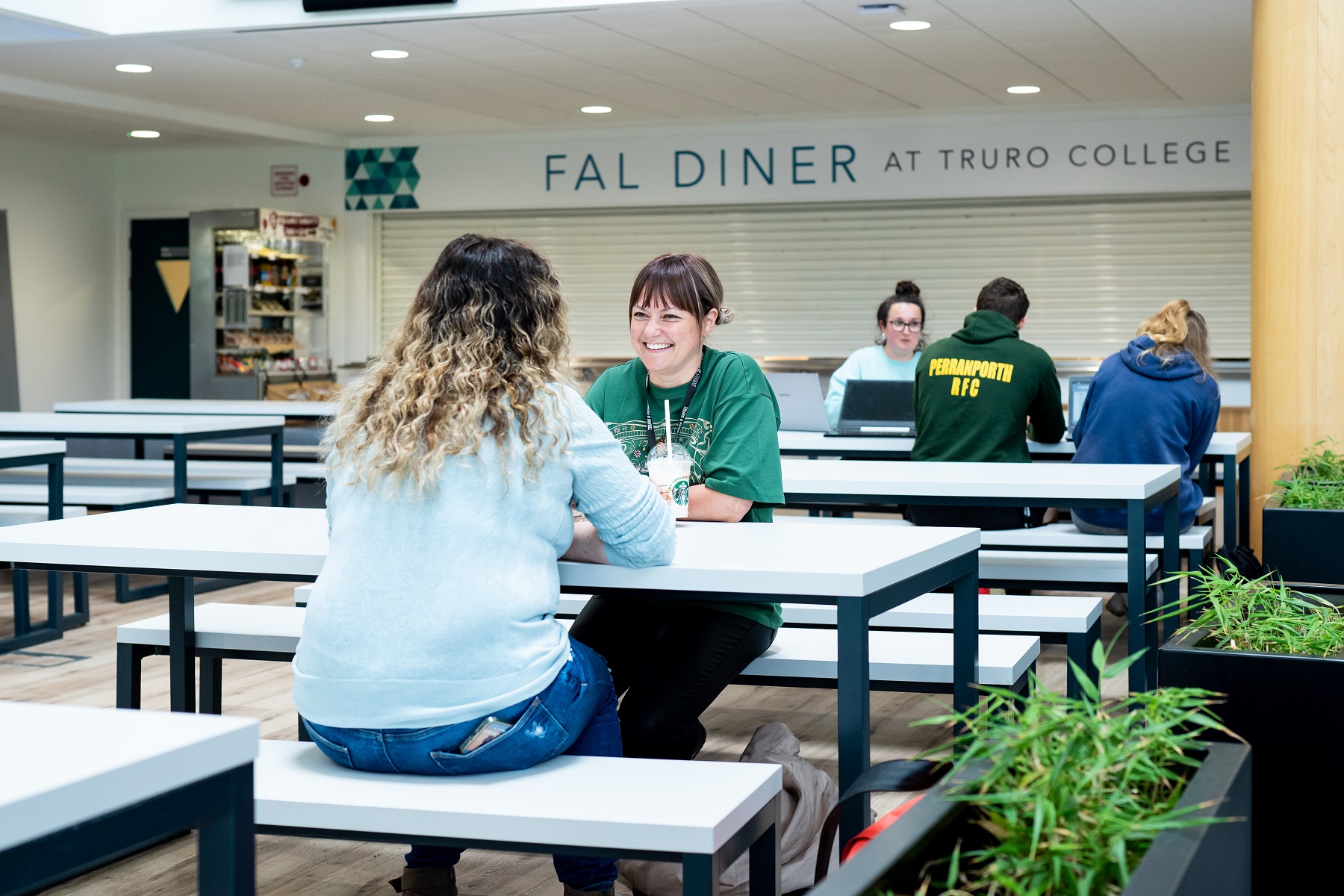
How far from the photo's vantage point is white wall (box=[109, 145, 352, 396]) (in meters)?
11.1

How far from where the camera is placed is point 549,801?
1.81 metres

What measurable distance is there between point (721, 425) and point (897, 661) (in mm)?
552

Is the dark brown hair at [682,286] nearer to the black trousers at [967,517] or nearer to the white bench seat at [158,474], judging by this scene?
the black trousers at [967,517]

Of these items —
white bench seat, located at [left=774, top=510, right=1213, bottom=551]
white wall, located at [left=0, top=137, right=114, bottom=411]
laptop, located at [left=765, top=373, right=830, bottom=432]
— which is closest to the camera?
white bench seat, located at [left=774, top=510, right=1213, bottom=551]

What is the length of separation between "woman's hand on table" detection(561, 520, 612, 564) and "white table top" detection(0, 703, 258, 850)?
3.33 ft

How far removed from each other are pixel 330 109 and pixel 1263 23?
21.4ft

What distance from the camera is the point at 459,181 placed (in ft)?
35.4

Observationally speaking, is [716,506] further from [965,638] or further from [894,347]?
[894,347]

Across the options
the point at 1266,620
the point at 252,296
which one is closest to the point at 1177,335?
the point at 1266,620

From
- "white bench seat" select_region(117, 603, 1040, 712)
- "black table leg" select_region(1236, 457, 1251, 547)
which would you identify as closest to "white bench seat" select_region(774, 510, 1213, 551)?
"black table leg" select_region(1236, 457, 1251, 547)

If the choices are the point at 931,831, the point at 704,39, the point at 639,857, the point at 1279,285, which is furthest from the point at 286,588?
the point at 931,831

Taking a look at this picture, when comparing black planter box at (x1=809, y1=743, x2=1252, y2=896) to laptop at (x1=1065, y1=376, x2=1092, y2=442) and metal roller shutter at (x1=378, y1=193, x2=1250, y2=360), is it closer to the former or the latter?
laptop at (x1=1065, y1=376, x2=1092, y2=442)

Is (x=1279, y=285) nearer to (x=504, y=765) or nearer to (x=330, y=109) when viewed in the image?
(x=504, y=765)

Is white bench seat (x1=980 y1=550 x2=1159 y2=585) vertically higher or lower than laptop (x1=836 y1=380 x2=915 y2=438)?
lower
